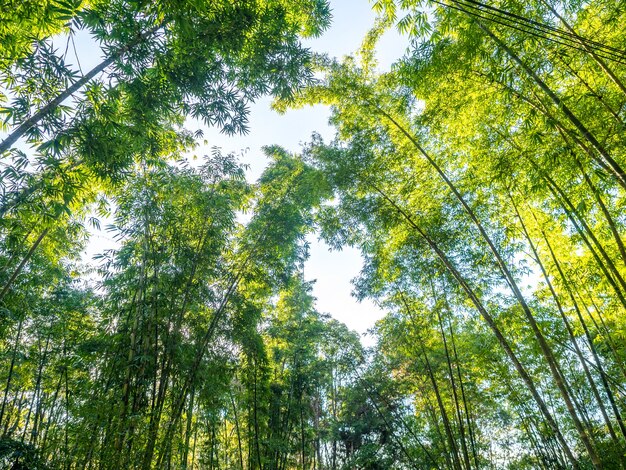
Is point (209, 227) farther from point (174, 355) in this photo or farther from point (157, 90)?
point (157, 90)

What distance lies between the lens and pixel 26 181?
2.43 metres

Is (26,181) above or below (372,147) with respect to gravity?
below

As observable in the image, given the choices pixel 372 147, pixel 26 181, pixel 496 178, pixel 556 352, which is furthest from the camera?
pixel 556 352

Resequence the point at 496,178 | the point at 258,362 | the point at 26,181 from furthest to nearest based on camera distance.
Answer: the point at 258,362
the point at 496,178
the point at 26,181

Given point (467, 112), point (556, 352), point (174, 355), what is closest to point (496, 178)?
point (467, 112)

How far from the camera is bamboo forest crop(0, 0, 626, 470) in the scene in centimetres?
244

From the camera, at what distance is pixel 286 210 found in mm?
5125

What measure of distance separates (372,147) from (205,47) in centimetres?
279

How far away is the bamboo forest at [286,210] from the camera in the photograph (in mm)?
2438

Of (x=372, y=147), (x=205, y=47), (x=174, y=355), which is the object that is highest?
(x=372, y=147)

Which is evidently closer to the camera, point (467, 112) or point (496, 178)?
point (496, 178)

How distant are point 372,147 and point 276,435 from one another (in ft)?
21.7

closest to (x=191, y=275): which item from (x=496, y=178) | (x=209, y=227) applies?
(x=209, y=227)

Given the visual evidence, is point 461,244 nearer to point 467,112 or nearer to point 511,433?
point 467,112
